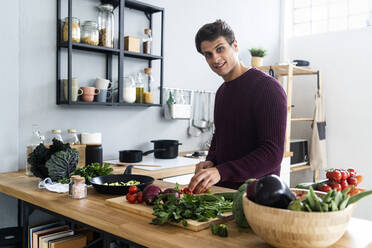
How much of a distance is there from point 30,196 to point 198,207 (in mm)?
856

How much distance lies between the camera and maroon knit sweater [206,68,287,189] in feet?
4.97

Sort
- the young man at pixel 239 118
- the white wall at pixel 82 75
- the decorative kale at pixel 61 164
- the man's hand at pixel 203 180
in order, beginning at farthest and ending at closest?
the white wall at pixel 82 75, the decorative kale at pixel 61 164, the young man at pixel 239 118, the man's hand at pixel 203 180

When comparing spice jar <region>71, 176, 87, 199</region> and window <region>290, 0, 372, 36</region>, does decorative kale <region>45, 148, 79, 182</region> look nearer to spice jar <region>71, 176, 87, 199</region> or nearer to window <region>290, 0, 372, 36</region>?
spice jar <region>71, 176, 87, 199</region>

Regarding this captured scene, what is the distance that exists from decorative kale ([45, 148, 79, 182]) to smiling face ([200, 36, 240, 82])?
0.85 m

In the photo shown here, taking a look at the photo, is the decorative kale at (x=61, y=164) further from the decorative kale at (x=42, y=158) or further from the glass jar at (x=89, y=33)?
the glass jar at (x=89, y=33)

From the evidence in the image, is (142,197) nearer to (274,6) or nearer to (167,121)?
(167,121)

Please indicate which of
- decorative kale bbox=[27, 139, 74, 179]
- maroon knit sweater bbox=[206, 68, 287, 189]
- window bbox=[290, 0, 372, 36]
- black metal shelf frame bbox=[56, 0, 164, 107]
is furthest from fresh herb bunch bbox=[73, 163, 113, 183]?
window bbox=[290, 0, 372, 36]

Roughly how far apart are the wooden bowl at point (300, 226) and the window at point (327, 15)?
152 inches

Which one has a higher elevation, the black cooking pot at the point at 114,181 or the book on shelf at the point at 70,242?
the black cooking pot at the point at 114,181

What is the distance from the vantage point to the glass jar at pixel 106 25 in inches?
101

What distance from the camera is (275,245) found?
93 centimetres

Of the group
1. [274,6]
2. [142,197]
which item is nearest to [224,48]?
[142,197]

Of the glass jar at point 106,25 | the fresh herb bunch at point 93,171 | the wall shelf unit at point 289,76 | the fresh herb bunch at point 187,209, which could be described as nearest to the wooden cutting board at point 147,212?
the fresh herb bunch at point 187,209

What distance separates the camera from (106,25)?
2.59 m
